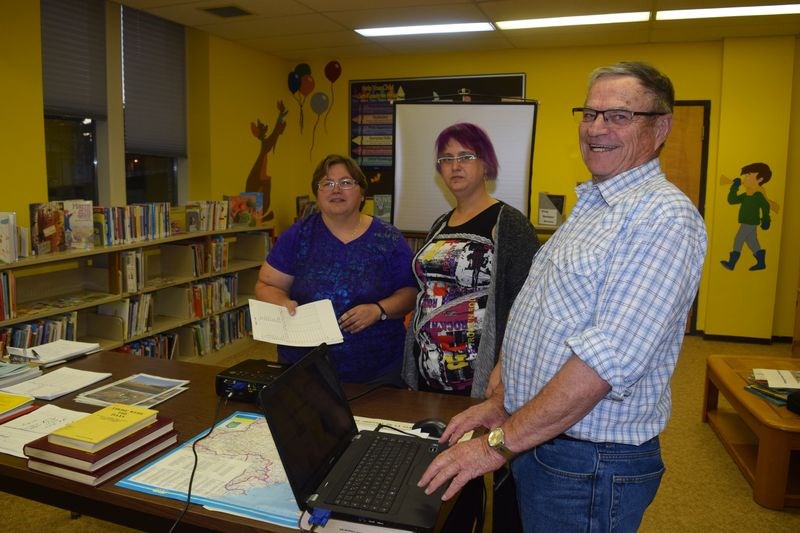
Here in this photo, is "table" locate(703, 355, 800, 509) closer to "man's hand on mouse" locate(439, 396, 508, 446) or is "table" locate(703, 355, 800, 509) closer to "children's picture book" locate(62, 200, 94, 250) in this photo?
"man's hand on mouse" locate(439, 396, 508, 446)

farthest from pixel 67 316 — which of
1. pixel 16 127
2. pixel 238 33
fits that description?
pixel 238 33

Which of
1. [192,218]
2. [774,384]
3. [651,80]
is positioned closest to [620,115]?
[651,80]

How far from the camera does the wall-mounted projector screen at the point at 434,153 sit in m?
3.03

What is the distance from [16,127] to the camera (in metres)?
3.69

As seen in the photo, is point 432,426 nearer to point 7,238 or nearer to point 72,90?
point 7,238

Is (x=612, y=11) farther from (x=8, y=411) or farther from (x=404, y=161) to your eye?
(x=8, y=411)

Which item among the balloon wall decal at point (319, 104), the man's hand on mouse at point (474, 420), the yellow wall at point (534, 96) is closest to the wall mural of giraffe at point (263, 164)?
the yellow wall at point (534, 96)

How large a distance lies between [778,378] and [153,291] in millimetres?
4130

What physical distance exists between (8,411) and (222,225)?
3.61 meters

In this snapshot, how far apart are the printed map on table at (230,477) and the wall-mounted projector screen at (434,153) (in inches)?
76.0

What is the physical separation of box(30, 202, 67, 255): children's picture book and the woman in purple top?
2.04m

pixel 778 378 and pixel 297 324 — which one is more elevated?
pixel 297 324

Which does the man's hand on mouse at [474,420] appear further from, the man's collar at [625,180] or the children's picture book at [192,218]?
the children's picture book at [192,218]

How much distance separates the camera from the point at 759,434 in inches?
108
